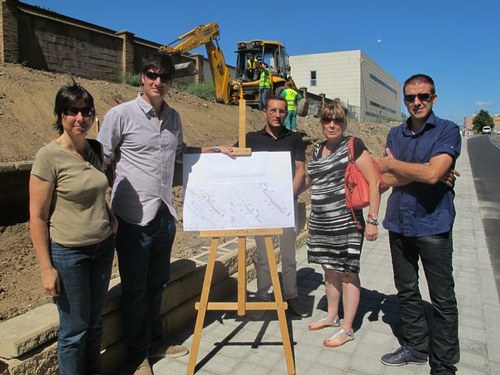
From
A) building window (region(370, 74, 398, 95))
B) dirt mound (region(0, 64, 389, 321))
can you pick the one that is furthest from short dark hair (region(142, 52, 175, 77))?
building window (region(370, 74, 398, 95))

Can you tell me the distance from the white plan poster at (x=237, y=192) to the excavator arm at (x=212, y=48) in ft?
46.6

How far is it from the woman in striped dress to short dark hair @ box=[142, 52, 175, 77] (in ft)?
4.23

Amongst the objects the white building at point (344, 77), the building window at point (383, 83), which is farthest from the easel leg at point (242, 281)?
the building window at point (383, 83)

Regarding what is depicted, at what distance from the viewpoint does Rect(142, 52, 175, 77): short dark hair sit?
2.87 m

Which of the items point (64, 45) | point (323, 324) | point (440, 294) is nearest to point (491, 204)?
point (323, 324)

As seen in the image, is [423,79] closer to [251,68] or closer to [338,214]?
[338,214]

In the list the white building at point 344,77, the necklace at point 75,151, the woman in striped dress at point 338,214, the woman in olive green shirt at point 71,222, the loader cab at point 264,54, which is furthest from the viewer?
the white building at point 344,77

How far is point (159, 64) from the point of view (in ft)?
9.46

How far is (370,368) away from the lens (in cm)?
328

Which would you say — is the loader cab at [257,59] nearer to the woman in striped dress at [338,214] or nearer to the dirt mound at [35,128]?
the dirt mound at [35,128]

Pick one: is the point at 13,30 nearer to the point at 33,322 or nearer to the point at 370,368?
the point at 33,322

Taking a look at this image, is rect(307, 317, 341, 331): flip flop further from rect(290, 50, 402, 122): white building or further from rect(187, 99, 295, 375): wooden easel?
rect(290, 50, 402, 122): white building

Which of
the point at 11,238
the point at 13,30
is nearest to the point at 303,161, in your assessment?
the point at 11,238

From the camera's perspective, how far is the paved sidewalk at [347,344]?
3.29 metres
